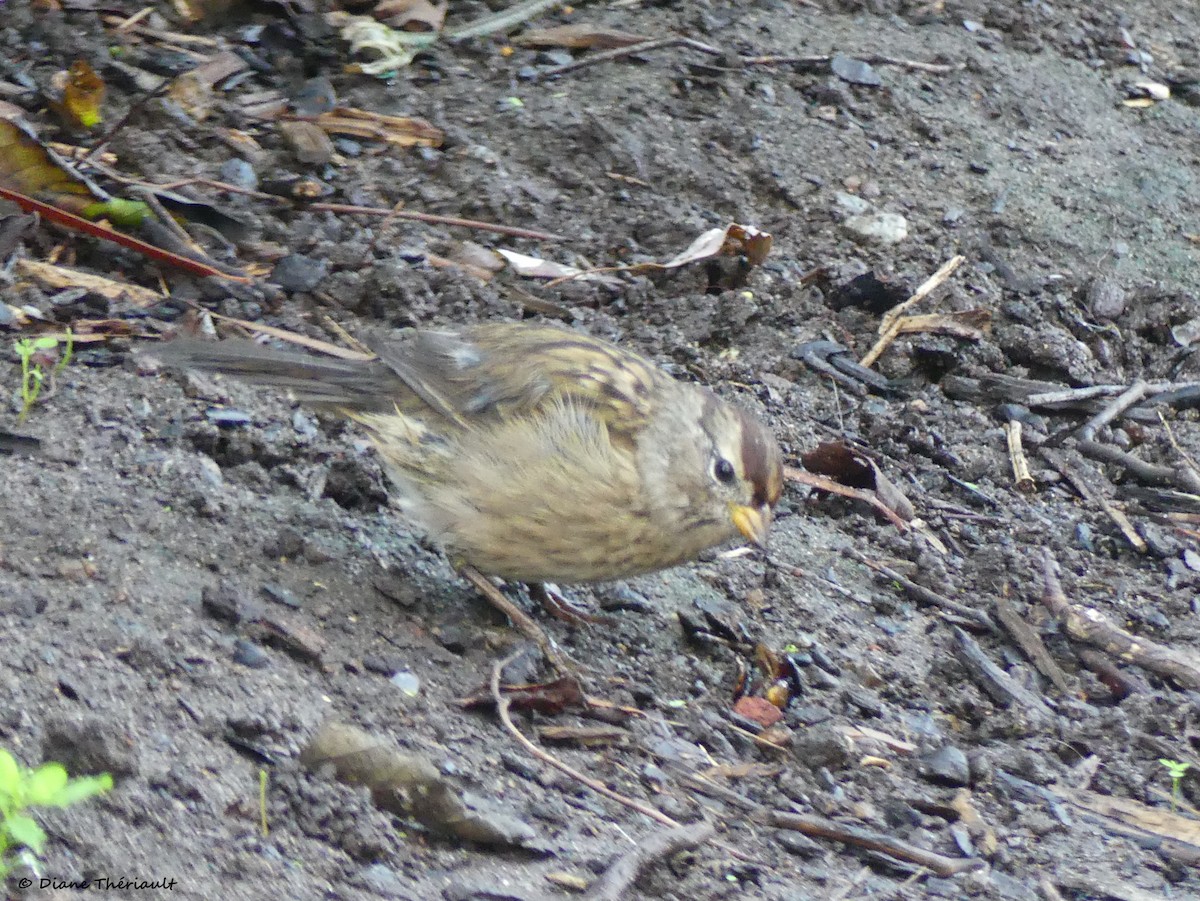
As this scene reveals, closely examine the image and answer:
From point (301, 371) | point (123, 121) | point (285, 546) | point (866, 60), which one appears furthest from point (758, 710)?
point (866, 60)

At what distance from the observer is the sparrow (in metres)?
4.16

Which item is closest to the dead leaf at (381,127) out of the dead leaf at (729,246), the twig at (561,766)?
the dead leaf at (729,246)

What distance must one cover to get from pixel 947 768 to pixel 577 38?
451 cm

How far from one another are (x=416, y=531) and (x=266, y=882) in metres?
2.11

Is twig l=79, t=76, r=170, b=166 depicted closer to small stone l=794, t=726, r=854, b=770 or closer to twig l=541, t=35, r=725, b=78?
twig l=541, t=35, r=725, b=78

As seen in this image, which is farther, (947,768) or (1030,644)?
(1030,644)

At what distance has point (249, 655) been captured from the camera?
3512 mm

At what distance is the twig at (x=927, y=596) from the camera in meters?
4.66

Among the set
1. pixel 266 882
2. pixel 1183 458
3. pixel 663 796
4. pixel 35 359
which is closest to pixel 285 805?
pixel 266 882

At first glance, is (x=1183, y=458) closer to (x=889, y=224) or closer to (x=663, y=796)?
(x=889, y=224)

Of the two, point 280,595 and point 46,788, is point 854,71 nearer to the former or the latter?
point 280,595

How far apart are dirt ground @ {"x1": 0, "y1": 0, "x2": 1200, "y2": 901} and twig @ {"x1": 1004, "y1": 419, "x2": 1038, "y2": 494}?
34 mm

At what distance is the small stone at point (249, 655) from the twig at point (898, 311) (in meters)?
3.11

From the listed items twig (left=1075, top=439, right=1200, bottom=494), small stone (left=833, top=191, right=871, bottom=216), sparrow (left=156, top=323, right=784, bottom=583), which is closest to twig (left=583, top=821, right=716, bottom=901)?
sparrow (left=156, top=323, right=784, bottom=583)
